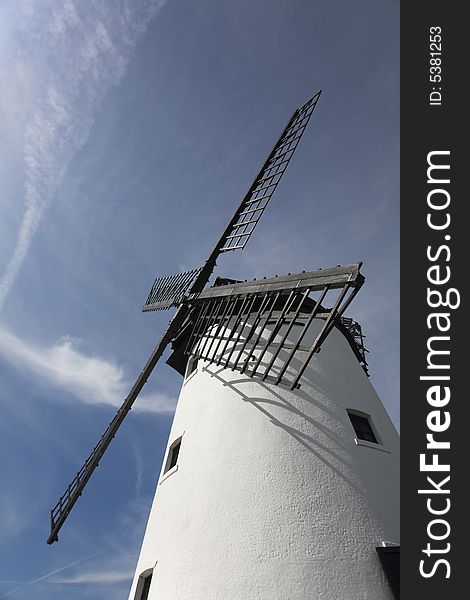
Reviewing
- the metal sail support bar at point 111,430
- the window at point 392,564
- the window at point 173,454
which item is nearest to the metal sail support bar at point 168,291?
the metal sail support bar at point 111,430

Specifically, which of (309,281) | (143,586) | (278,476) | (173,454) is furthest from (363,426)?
(143,586)

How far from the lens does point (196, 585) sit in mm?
6520

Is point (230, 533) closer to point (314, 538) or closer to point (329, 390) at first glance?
point (314, 538)

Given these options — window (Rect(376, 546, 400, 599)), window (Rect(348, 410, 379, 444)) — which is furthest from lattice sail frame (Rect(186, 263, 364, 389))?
window (Rect(376, 546, 400, 599))

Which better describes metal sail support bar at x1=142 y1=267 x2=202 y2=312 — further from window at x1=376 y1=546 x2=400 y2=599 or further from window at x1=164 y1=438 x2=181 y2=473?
window at x1=376 y1=546 x2=400 y2=599

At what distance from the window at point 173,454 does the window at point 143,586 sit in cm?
225

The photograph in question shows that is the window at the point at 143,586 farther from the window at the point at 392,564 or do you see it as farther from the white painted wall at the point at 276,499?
the window at the point at 392,564

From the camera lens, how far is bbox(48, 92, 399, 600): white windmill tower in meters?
6.27

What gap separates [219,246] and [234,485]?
992 cm

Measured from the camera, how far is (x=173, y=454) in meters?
10.2

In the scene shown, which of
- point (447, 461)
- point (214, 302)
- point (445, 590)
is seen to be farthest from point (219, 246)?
point (445, 590)

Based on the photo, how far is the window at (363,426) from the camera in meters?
8.81

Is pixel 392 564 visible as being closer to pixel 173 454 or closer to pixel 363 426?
pixel 363 426

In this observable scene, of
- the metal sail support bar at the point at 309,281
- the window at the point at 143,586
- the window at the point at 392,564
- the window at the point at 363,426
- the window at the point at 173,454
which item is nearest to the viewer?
the window at the point at 392,564
